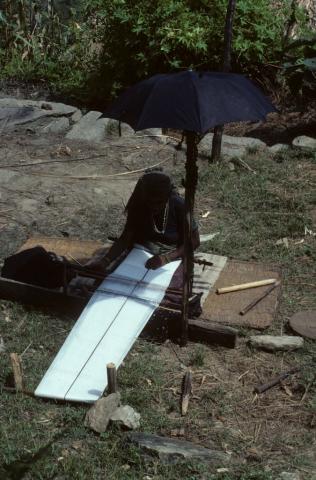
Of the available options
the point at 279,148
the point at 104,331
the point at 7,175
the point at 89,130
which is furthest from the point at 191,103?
the point at 89,130

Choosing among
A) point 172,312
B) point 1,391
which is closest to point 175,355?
point 172,312

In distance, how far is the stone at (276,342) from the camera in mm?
5508

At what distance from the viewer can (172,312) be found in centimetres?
559


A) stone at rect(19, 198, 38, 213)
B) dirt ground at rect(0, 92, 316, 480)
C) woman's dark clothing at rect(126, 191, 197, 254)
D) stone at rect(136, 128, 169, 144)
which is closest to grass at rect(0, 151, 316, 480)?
dirt ground at rect(0, 92, 316, 480)

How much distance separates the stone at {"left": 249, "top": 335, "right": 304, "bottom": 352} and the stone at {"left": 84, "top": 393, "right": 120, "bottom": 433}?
4.47ft

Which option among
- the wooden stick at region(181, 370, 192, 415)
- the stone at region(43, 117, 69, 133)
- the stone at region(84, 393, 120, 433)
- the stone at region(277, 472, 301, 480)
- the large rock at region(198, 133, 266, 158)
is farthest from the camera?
the stone at region(43, 117, 69, 133)

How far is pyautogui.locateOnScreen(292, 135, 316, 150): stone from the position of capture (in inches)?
375

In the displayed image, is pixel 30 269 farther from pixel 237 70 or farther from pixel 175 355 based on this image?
pixel 237 70

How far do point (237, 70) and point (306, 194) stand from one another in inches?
122

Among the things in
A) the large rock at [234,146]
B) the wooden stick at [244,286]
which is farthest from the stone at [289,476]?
the large rock at [234,146]

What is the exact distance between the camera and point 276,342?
217 inches

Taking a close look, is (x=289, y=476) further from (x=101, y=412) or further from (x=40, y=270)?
(x=40, y=270)

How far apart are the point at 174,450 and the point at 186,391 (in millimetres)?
703

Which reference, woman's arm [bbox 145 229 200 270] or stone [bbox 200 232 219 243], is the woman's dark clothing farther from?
stone [bbox 200 232 219 243]
